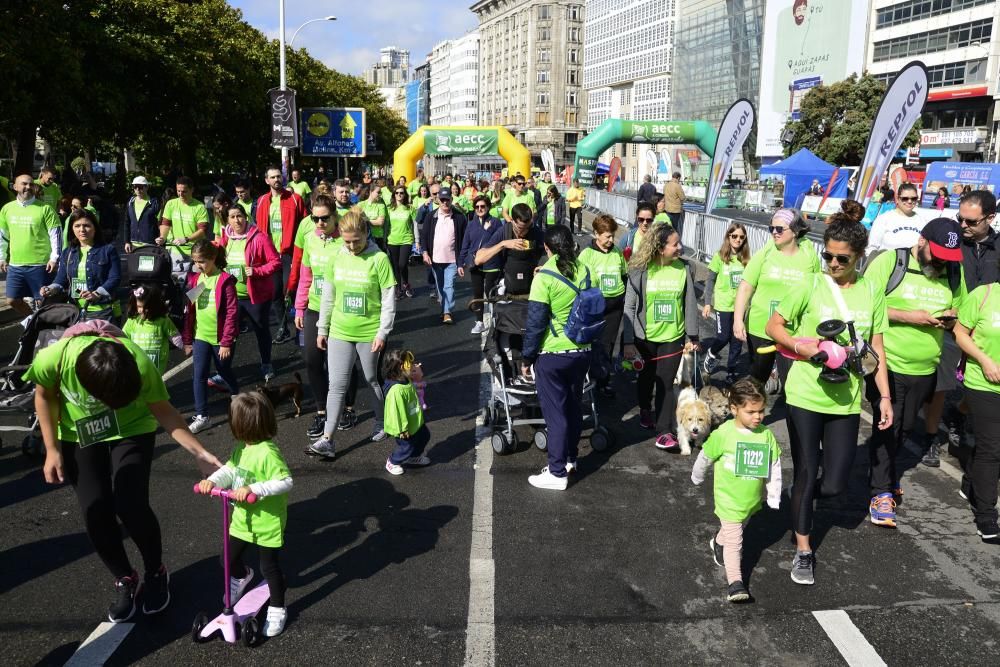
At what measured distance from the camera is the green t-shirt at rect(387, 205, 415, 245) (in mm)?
13469

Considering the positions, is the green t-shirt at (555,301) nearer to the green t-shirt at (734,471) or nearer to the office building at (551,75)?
the green t-shirt at (734,471)

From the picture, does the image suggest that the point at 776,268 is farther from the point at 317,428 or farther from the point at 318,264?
the point at 317,428

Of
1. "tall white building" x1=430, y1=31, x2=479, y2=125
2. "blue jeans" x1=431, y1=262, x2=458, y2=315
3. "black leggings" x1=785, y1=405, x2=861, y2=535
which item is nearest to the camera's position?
"black leggings" x1=785, y1=405, x2=861, y2=535

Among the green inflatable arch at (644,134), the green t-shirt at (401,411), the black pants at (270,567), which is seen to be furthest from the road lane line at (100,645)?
the green inflatable arch at (644,134)

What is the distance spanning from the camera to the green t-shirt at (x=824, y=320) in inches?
181

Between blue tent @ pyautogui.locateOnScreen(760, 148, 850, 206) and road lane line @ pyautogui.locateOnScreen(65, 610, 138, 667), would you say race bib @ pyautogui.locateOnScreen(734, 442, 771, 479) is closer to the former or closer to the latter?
road lane line @ pyautogui.locateOnScreen(65, 610, 138, 667)

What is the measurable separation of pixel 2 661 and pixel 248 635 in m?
1.06

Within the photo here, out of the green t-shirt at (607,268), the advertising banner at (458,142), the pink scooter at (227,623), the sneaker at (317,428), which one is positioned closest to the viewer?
the pink scooter at (227,623)

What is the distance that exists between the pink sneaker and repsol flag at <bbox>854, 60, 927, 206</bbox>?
17.6 feet

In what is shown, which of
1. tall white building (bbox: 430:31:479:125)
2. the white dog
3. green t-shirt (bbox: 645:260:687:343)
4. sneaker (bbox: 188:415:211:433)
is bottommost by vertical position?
sneaker (bbox: 188:415:211:433)

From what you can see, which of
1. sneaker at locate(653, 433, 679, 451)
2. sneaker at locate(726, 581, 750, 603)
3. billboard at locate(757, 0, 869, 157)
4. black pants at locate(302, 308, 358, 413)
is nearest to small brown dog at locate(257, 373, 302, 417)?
black pants at locate(302, 308, 358, 413)

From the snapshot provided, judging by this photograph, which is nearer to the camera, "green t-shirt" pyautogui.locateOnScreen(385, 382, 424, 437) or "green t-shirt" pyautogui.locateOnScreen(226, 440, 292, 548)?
"green t-shirt" pyautogui.locateOnScreen(226, 440, 292, 548)

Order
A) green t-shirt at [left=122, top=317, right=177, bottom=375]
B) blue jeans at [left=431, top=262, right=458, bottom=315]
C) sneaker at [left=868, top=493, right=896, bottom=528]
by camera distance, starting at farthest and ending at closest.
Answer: blue jeans at [left=431, top=262, right=458, bottom=315], green t-shirt at [left=122, top=317, right=177, bottom=375], sneaker at [left=868, top=493, right=896, bottom=528]

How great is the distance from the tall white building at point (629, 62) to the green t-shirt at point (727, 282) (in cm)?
8612
